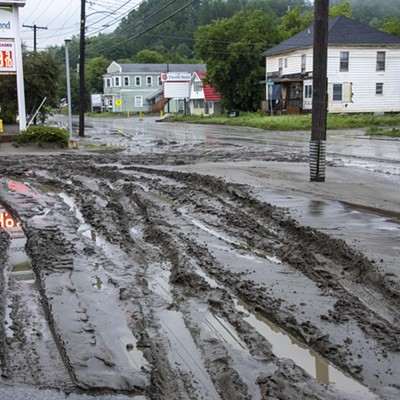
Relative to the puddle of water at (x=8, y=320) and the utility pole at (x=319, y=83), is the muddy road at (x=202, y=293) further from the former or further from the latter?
the utility pole at (x=319, y=83)

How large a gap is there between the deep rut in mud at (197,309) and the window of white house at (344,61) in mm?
44831

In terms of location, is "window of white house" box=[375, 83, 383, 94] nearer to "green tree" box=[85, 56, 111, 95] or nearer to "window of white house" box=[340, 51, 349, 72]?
"window of white house" box=[340, 51, 349, 72]

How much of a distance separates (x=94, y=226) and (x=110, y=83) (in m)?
98.1

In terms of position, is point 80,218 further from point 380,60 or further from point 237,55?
point 237,55

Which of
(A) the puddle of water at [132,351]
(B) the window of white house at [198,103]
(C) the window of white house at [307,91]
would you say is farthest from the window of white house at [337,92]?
(A) the puddle of water at [132,351]

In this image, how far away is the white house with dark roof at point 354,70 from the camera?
51812 mm

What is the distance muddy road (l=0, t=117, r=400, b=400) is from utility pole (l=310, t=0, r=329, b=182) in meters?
1.01

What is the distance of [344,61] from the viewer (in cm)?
5184

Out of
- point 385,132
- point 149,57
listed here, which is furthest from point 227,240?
point 149,57

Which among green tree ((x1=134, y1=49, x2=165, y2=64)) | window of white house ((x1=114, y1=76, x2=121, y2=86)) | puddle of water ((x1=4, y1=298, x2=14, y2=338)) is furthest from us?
green tree ((x1=134, y1=49, x2=165, y2=64))

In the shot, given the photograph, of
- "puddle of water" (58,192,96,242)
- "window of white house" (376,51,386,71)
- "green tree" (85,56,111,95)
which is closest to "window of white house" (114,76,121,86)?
"green tree" (85,56,111,95)

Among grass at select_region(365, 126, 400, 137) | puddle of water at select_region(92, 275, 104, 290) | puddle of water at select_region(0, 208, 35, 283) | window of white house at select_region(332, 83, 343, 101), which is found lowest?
puddle of water at select_region(92, 275, 104, 290)

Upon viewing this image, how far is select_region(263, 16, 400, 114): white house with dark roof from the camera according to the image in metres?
51.8

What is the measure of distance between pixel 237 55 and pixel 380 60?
16.1 m
